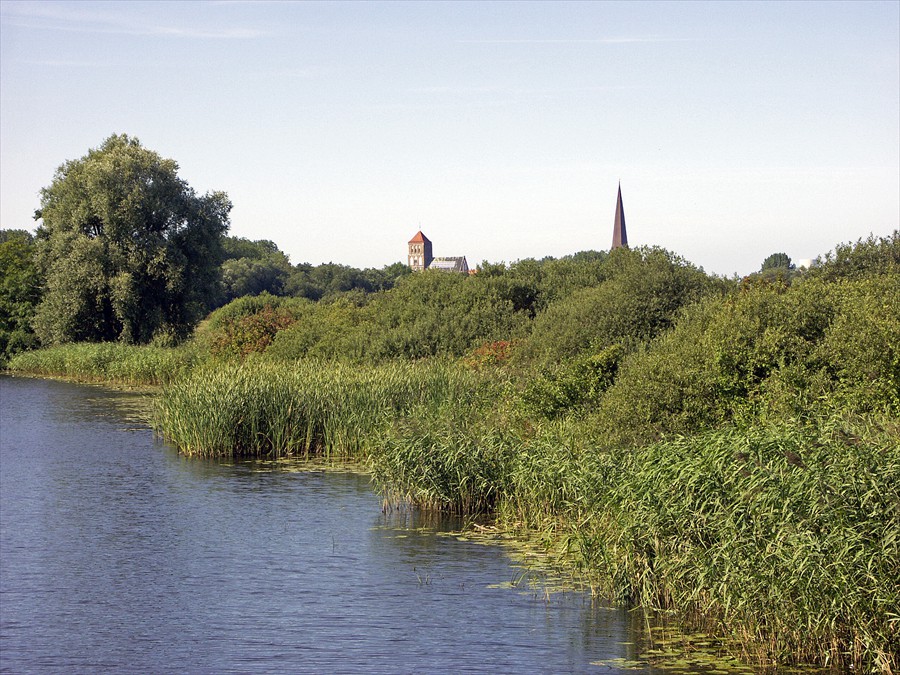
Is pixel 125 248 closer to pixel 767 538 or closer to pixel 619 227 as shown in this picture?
pixel 767 538

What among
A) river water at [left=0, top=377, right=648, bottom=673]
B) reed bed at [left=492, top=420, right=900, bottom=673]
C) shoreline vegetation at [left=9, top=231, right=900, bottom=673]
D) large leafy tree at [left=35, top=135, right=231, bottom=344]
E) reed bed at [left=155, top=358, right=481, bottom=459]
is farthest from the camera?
large leafy tree at [left=35, top=135, right=231, bottom=344]

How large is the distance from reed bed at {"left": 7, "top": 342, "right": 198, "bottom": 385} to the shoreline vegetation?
10637 mm

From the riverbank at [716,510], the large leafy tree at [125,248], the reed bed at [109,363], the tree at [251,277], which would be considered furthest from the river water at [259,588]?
the tree at [251,277]

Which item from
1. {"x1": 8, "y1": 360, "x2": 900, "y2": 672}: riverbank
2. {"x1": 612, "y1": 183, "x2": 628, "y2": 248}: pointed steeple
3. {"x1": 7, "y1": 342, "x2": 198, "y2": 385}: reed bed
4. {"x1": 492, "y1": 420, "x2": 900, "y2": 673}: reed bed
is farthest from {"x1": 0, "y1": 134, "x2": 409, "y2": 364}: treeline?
{"x1": 612, "y1": 183, "x2": 628, "y2": 248}: pointed steeple

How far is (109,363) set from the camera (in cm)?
A: 4612

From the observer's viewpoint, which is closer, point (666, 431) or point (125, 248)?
point (666, 431)

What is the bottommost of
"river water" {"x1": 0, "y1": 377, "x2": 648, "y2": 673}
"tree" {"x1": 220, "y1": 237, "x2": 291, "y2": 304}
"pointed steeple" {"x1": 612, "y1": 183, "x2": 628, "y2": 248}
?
"river water" {"x1": 0, "y1": 377, "x2": 648, "y2": 673}

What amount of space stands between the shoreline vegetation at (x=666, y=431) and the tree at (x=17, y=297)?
29538 mm

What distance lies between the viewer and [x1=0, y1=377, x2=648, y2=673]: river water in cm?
1077

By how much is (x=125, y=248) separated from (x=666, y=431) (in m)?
42.1

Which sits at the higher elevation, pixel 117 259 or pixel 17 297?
pixel 117 259

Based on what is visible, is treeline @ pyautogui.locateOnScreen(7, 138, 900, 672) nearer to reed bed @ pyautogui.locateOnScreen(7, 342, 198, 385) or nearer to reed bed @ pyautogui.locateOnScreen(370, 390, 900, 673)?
reed bed @ pyautogui.locateOnScreen(370, 390, 900, 673)

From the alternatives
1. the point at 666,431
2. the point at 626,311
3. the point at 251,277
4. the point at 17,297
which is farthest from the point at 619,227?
the point at 666,431

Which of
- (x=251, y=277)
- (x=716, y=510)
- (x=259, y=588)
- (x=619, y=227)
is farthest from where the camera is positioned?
(x=619, y=227)
